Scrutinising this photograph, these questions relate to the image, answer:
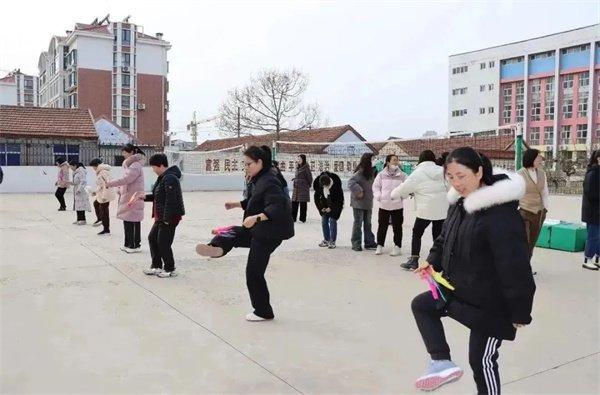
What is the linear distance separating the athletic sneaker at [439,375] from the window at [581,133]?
225 ft

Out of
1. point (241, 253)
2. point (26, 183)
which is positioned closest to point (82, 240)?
point (241, 253)

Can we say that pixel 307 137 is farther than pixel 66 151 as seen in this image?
Yes

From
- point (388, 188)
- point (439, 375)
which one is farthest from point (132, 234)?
point (439, 375)

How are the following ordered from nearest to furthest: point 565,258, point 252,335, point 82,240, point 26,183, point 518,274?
1. point 518,274
2. point 252,335
3. point 565,258
4. point 82,240
5. point 26,183

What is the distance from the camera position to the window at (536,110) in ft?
225

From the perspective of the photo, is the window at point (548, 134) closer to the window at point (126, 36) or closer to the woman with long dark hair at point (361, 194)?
the window at point (126, 36)

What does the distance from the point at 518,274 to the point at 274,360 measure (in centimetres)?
191

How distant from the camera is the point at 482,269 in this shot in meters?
2.63

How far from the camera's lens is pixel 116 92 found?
5662 centimetres

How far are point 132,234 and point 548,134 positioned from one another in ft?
226

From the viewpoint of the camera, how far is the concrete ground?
3.44 metres

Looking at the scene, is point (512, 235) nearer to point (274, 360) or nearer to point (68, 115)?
point (274, 360)

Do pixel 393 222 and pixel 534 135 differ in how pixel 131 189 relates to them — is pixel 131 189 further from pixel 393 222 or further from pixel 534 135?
pixel 534 135

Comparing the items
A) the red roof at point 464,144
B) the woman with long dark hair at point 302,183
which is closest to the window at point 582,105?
the red roof at point 464,144
